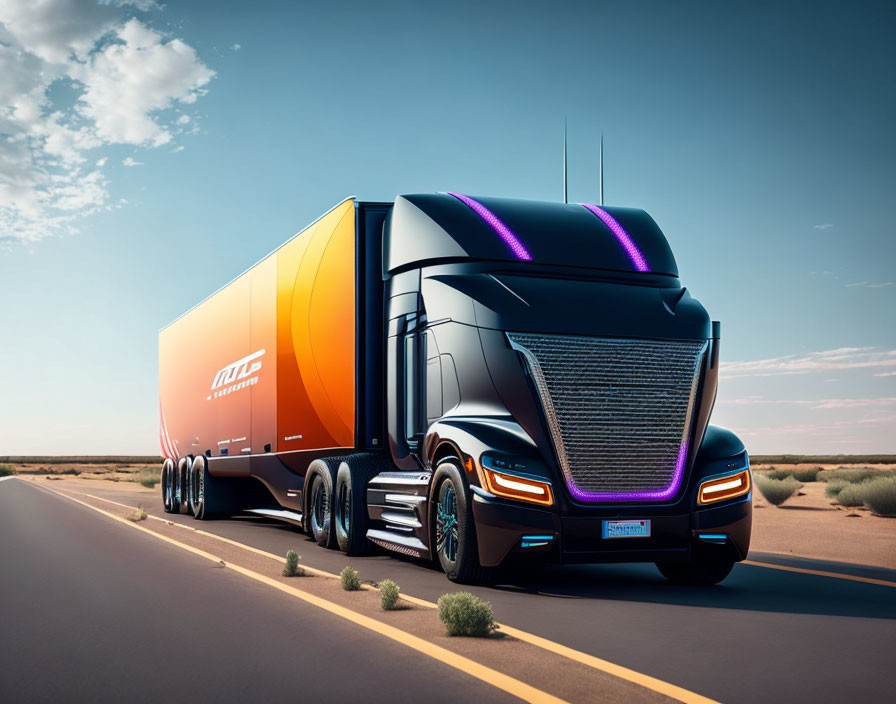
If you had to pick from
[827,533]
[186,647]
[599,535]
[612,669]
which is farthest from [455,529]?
[827,533]

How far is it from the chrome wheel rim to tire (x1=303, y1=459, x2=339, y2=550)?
11.2 ft

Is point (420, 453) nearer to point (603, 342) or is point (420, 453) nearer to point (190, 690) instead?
point (603, 342)

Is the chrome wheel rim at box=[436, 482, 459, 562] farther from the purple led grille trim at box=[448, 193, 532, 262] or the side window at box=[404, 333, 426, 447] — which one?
the purple led grille trim at box=[448, 193, 532, 262]

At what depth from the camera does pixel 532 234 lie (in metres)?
11.4

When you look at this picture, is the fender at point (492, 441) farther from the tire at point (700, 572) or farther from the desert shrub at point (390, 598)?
the tire at point (700, 572)

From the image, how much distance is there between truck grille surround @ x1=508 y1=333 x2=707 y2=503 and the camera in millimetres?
10109

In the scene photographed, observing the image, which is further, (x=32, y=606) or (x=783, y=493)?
(x=783, y=493)

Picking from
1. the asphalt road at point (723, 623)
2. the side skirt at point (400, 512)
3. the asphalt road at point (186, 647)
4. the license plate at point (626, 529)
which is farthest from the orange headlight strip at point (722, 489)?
the asphalt road at point (186, 647)

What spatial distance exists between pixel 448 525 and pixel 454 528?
131 millimetres

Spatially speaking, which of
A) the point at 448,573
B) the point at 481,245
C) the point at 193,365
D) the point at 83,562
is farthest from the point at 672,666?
the point at 193,365

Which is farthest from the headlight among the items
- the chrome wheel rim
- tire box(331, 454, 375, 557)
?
tire box(331, 454, 375, 557)

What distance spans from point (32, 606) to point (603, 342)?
5.65 metres

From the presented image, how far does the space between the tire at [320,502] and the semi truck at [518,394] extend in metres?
0.07

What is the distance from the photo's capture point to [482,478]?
981 centimetres
